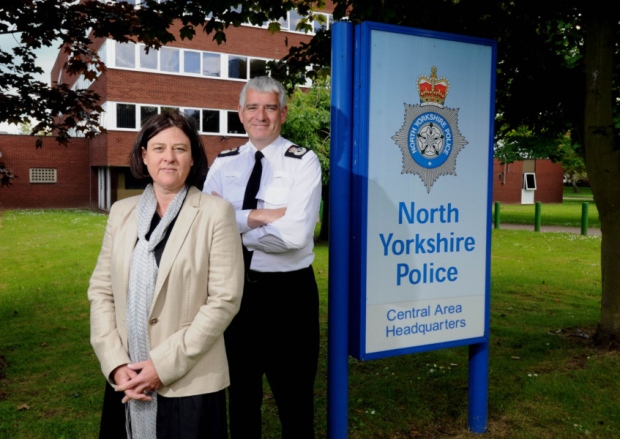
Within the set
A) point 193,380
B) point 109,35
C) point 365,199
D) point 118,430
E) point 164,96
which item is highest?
point 164,96

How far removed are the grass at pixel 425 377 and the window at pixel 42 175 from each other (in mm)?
23453

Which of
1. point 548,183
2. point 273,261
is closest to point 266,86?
point 273,261

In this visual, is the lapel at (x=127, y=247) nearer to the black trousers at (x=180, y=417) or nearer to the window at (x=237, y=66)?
the black trousers at (x=180, y=417)

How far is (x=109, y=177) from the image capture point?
28.1 m

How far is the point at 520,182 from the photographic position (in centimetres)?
3828

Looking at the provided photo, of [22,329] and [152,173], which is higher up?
[152,173]

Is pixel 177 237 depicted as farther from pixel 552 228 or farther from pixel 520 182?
pixel 520 182

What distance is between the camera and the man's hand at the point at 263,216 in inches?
110

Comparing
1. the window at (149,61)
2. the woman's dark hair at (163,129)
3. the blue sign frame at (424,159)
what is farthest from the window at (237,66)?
the woman's dark hair at (163,129)

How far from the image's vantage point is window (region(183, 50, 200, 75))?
2696 centimetres

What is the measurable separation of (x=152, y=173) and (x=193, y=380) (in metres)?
0.82

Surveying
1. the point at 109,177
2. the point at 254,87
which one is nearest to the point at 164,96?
the point at 109,177

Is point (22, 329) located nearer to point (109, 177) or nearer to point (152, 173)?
point (152, 173)

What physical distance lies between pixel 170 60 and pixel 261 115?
25460mm
